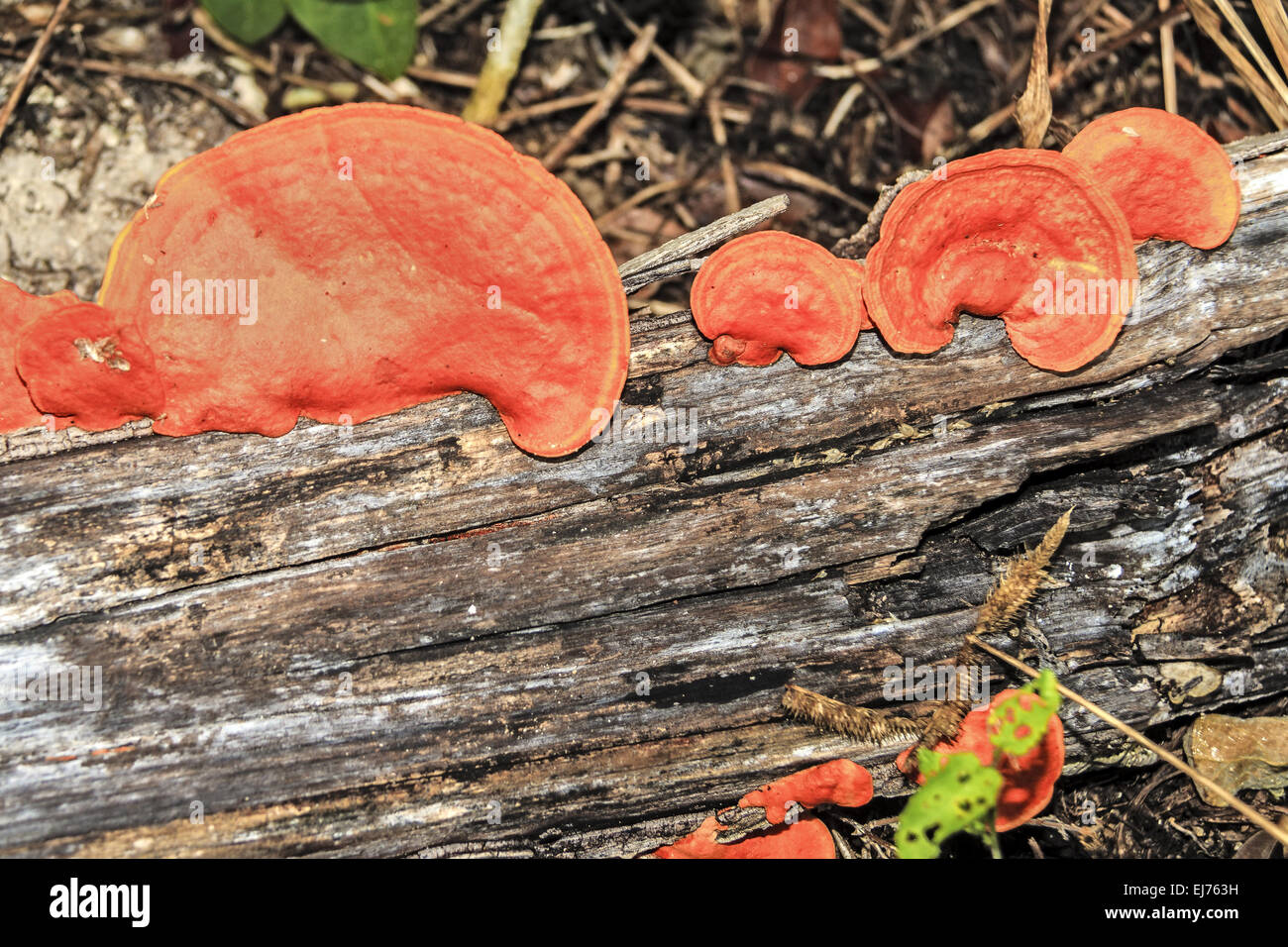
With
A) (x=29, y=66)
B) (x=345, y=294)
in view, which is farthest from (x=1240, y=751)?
(x=29, y=66)

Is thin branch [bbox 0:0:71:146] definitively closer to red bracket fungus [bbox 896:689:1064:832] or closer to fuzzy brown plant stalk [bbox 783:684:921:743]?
fuzzy brown plant stalk [bbox 783:684:921:743]

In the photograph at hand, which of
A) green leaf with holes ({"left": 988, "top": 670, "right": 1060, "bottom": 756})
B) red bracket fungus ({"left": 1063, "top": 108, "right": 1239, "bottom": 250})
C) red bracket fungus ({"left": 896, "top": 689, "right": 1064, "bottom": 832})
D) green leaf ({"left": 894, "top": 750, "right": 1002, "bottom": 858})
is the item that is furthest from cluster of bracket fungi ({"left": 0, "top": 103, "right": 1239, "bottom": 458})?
green leaf ({"left": 894, "top": 750, "right": 1002, "bottom": 858})

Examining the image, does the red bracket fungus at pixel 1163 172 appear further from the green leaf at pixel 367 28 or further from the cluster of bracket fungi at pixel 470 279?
the green leaf at pixel 367 28

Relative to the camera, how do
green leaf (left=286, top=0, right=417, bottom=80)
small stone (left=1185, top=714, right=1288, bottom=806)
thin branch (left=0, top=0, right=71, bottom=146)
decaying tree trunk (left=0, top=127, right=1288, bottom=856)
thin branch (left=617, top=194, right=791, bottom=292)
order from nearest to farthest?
decaying tree trunk (left=0, top=127, right=1288, bottom=856), thin branch (left=617, top=194, right=791, bottom=292), small stone (left=1185, top=714, right=1288, bottom=806), green leaf (left=286, top=0, right=417, bottom=80), thin branch (left=0, top=0, right=71, bottom=146)

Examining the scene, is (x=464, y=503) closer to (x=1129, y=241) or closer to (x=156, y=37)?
(x=1129, y=241)

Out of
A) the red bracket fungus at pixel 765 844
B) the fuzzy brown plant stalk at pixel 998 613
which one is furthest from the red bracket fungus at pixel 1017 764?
the red bracket fungus at pixel 765 844

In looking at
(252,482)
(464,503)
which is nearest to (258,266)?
(252,482)
